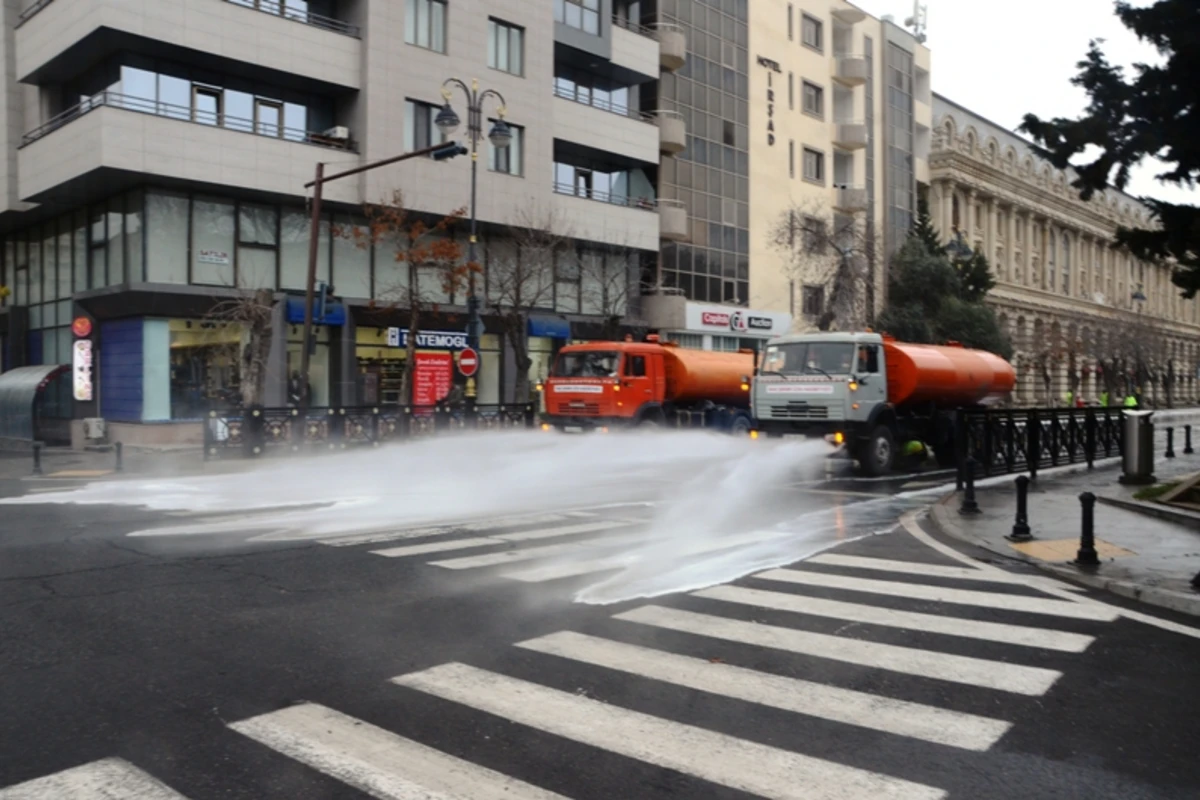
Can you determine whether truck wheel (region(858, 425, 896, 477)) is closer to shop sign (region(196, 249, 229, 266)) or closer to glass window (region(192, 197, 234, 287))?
glass window (region(192, 197, 234, 287))

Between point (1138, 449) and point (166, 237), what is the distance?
24.9 metres

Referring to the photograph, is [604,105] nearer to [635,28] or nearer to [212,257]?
[635,28]

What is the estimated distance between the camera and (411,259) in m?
29.2

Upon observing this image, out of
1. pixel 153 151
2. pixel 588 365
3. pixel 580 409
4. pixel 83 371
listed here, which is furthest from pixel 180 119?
pixel 580 409

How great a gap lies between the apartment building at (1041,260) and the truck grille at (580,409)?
45537mm

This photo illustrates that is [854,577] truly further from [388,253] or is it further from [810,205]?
[810,205]

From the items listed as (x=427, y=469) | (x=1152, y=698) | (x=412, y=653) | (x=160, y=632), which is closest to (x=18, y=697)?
(x=160, y=632)

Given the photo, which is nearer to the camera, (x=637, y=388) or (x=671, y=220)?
(x=637, y=388)

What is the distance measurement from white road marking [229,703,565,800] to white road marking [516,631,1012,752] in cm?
167

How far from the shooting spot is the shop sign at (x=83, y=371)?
1184 inches

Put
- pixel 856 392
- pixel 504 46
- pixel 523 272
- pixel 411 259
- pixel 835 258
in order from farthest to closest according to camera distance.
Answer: pixel 835 258, pixel 504 46, pixel 523 272, pixel 411 259, pixel 856 392

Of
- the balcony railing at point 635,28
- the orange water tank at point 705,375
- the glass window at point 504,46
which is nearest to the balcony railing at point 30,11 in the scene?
the glass window at point 504,46

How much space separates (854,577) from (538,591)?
295cm

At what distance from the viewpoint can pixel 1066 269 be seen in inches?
3290
